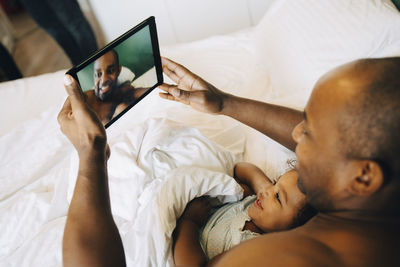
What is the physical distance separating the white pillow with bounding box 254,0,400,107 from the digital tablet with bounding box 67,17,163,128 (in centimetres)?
63

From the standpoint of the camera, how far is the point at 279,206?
1.00 m

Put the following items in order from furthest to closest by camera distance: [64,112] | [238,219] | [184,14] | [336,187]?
[184,14], [238,219], [64,112], [336,187]

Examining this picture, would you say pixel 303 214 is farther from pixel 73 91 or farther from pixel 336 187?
pixel 73 91

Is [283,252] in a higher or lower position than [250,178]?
higher

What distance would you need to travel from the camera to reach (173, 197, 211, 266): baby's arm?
90 centimetres

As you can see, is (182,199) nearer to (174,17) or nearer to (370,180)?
(370,180)

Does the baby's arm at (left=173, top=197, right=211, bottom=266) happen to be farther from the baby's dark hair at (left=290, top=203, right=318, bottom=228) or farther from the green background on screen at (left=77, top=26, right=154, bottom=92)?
the green background on screen at (left=77, top=26, right=154, bottom=92)

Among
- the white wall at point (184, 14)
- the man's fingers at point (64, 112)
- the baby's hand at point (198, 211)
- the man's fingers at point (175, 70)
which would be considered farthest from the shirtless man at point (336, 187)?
the white wall at point (184, 14)

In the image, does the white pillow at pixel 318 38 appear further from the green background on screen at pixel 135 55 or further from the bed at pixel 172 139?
the green background on screen at pixel 135 55

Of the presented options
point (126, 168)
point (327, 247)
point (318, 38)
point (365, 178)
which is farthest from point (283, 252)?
point (318, 38)

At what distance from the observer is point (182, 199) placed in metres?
1.02

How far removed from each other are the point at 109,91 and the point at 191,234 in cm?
53

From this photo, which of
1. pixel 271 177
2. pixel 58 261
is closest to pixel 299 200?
pixel 271 177

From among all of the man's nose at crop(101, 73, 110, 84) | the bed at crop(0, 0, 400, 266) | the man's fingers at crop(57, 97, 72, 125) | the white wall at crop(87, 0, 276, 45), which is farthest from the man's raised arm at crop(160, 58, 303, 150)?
the white wall at crop(87, 0, 276, 45)
